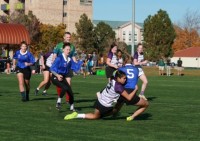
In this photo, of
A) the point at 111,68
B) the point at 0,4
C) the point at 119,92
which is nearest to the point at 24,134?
the point at 119,92

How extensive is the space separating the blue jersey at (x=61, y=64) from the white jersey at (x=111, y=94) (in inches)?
96.4

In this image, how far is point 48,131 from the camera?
10.8m

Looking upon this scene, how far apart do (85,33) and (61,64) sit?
84.0 meters

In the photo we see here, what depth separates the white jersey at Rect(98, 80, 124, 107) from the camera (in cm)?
1199

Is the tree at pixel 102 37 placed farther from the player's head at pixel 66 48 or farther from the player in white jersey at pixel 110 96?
the player in white jersey at pixel 110 96

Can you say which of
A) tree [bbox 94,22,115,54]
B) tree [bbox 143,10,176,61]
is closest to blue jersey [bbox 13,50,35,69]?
tree [bbox 143,10,176,61]

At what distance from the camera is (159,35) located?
9869 cm

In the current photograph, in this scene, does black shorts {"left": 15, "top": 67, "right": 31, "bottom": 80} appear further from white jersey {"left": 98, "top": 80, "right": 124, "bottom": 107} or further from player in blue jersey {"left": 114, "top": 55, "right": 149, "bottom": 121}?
white jersey {"left": 98, "top": 80, "right": 124, "bottom": 107}

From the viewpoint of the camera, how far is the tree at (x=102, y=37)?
102 metres

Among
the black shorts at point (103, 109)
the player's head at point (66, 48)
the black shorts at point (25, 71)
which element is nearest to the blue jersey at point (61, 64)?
the player's head at point (66, 48)

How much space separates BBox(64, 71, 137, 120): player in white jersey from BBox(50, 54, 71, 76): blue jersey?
2105mm

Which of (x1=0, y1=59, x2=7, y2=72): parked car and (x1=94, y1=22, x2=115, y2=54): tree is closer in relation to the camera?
(x1=0, y1=59, x2=7, y2=72): parked car

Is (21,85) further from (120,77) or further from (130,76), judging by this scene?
(120,77)

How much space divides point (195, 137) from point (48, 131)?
2.73 metres
